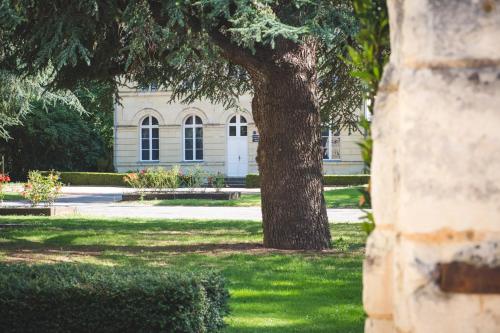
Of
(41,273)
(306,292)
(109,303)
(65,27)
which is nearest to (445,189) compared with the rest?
(109,303)

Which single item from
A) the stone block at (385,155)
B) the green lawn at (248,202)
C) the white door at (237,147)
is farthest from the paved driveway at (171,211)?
the stone block at (385,155)

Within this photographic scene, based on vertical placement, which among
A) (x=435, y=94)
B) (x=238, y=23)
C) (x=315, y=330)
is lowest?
(x=315, y=330)

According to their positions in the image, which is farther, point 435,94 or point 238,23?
point 238,23

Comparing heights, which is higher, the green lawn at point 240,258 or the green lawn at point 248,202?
the green lawn at point 248,202

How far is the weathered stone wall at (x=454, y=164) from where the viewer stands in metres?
2.65

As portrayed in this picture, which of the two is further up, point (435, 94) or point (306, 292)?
point (435, 94)

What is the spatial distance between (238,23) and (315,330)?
16.7ft

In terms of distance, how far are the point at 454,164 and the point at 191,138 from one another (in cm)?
3815

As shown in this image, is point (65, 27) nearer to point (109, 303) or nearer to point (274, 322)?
point (274, 322)

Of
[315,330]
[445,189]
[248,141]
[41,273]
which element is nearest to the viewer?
[445,189]

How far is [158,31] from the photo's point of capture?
12.0 metres

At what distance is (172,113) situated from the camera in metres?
40.5

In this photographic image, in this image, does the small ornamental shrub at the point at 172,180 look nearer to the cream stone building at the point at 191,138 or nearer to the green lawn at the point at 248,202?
the green lawn at the point at 248,202

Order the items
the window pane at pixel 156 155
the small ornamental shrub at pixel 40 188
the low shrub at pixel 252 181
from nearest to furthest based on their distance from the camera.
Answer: the small ornamental shrub at pixel 40 188, the low shrub at pixel 252 181, the window pane at pixel 156 155
